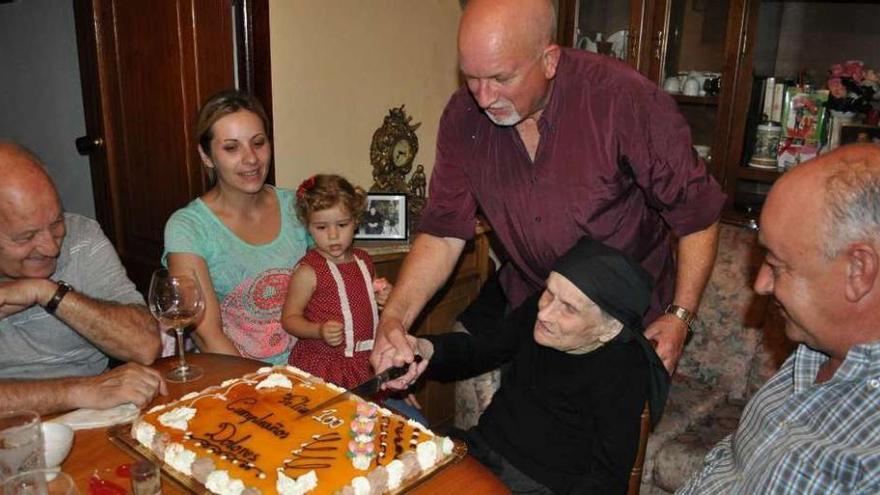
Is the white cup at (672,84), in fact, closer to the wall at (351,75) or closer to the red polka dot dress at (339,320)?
the wall at (351,75)

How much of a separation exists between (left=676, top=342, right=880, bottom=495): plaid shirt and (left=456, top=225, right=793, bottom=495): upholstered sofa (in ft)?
3.43

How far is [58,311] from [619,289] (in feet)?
4.55

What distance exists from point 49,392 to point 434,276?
106 centimetres

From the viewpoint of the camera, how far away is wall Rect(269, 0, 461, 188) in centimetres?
297

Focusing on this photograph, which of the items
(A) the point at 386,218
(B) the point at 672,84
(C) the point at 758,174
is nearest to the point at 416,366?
(A) the point at 386,218

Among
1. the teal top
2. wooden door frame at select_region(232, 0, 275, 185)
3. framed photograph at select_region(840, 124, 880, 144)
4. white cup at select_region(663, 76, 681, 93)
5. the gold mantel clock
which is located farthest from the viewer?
the gold mantel clock

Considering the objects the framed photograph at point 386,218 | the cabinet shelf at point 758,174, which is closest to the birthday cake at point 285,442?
the framed photograph at point 386,218

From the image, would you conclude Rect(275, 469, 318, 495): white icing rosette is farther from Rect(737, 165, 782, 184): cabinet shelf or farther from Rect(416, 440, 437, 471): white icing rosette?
Rect(737, 165, 782, 184): cabinet shelf

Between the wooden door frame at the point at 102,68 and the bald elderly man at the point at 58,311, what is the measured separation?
1.06 meters

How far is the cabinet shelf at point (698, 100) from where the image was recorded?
315 centimetres

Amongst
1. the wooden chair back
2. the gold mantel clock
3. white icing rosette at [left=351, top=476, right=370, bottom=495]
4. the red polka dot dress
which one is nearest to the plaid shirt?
the wooden chair back

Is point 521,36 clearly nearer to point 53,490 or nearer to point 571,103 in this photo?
point 571,103

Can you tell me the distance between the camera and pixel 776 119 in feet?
10.2

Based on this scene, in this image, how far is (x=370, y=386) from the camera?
170cm
